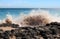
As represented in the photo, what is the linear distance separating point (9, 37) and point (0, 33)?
66cm

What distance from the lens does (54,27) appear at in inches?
456

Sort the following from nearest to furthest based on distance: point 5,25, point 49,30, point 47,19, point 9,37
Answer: point 9,37 < point 49,30 < point 5,25 < point 47,19

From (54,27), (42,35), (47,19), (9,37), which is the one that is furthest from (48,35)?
(47,19)

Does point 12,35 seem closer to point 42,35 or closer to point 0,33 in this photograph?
point 0,33

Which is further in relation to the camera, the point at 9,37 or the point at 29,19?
the point at 29,19

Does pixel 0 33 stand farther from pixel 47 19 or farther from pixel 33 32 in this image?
pixel 47 19

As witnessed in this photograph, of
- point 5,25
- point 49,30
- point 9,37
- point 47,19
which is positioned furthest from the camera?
point 47,19

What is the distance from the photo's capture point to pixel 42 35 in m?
10.9

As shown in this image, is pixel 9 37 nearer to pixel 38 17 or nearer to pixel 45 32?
pixel 45 32

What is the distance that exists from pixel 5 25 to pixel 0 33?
219 centimetres

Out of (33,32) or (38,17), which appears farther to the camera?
(38,17)

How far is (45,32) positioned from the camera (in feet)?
35.9

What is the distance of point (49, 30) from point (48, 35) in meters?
0.50

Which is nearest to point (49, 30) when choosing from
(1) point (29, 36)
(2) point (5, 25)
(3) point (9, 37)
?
(1) point (29, 36)
